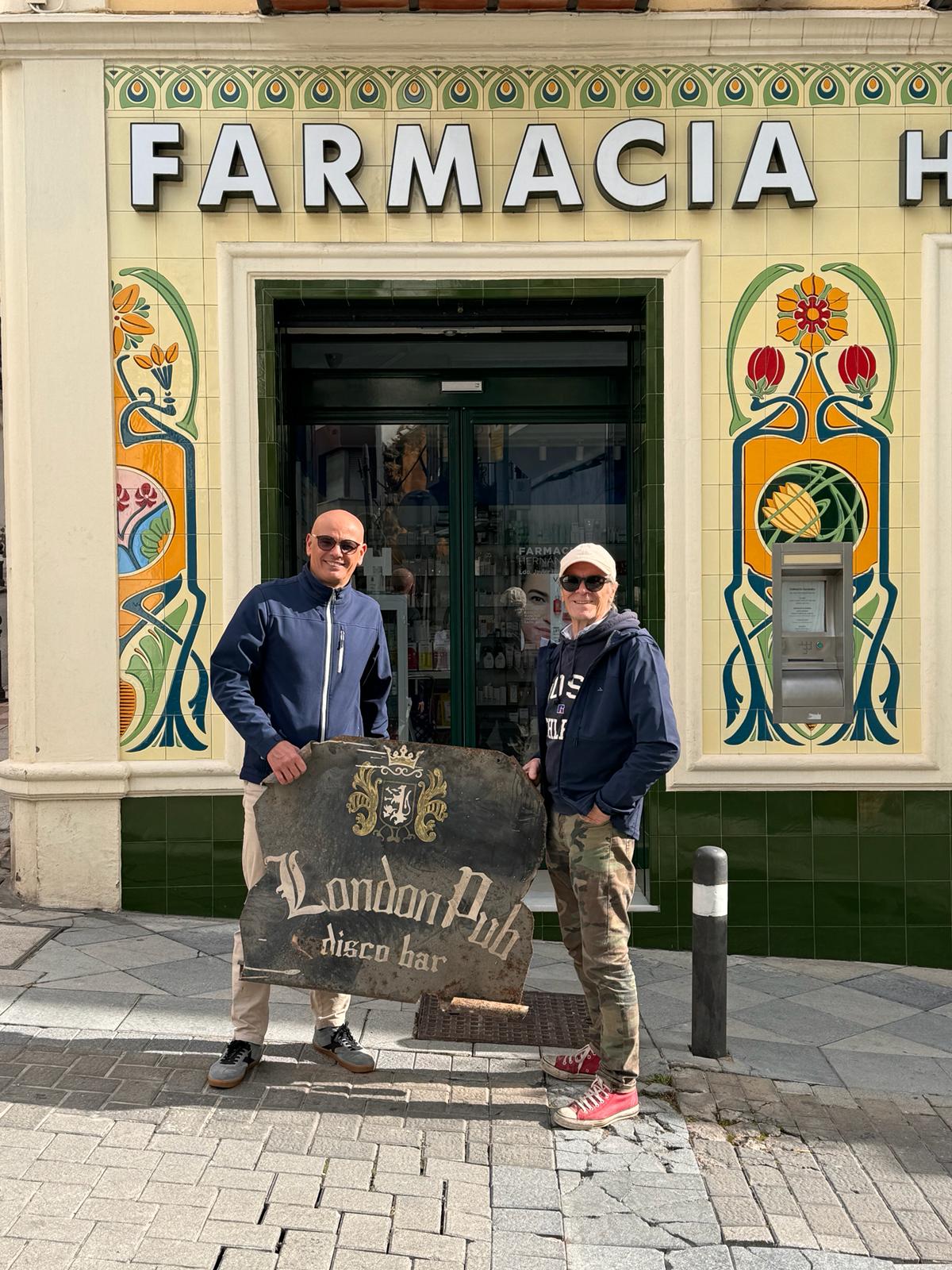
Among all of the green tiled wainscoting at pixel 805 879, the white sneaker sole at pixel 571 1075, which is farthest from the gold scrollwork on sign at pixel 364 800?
the green tiled wainscoting at pixel 805 879

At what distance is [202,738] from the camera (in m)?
6.61

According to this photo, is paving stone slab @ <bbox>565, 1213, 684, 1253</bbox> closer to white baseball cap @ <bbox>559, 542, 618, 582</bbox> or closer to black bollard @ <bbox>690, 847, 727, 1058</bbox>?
black bollard @ <bbox>690, 847, 727, 1058</bbox>

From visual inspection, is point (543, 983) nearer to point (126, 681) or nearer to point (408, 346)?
point (126, 681)

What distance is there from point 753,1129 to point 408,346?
15.3ft

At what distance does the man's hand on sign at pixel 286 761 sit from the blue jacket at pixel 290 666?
0.10ft

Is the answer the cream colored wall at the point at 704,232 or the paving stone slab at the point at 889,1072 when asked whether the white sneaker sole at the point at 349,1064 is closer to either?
the paving stone slab at the point at 889,1072

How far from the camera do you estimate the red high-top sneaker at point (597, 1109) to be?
418 cm

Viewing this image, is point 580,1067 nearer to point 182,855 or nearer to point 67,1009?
point 67,1009

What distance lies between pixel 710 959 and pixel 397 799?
1.49 metres

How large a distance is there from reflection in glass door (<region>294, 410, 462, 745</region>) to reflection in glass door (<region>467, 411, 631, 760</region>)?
22 cm

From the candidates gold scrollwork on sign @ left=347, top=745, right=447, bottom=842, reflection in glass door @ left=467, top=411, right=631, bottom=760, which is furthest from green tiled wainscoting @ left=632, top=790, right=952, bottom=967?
gold scrollwork on sign @ left=347, top=745, right=447, bottom=842

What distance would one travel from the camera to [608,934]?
429 centimetres

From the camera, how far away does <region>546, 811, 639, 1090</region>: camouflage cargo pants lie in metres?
4.29

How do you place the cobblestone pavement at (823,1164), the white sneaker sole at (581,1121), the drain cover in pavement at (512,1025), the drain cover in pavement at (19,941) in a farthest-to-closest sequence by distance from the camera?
the drain cover in pavement at (19,941) < the drain cover in pavement at (512,1025) < the white sneaker sole at (581,1121) < the cobblestone pavement at (823,1164)
